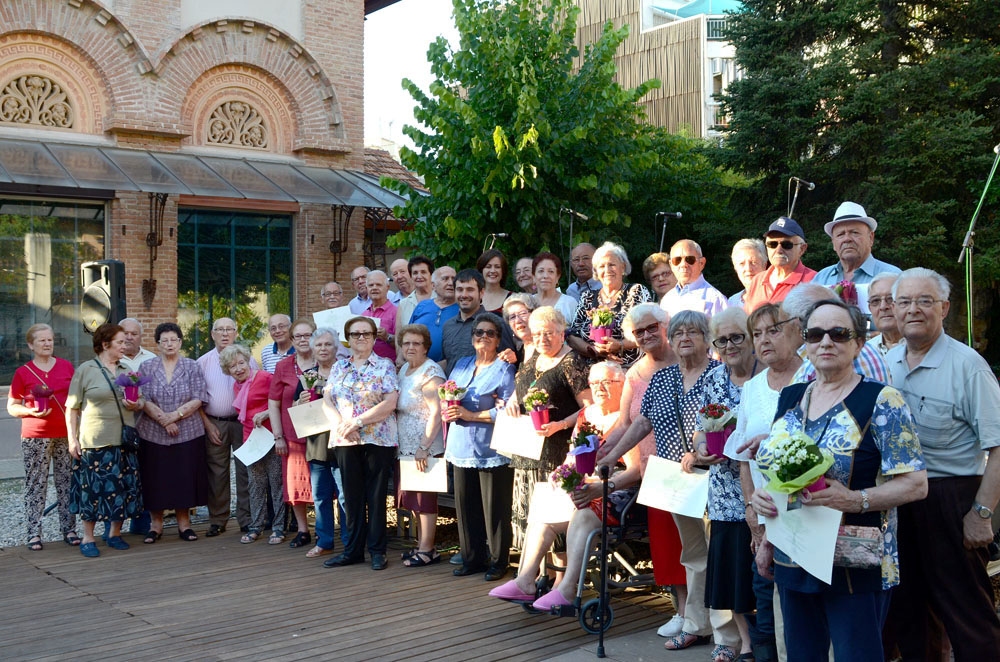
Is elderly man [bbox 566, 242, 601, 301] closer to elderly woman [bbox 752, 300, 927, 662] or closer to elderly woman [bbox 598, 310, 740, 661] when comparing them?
elderly woman [bbox 598, 310, 740, 661]

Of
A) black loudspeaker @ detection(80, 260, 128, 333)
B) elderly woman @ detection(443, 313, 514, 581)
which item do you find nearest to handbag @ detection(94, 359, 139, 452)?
black loudspeaker @ detection(80, 260, 128, 333)

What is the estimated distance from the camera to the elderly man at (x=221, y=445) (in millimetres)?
9219

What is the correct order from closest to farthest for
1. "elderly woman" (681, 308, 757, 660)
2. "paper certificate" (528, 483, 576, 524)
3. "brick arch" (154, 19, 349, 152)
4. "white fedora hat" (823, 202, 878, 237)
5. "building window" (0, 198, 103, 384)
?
"elderly woman" (681, 308, 757, 660), "white fedora hat" (823, 202, 878, 237), "paper certificate" (528, 483, 576, 524), "building window" (0, 198, 103, 384), "brick arch" (154, 19, 349, 152)

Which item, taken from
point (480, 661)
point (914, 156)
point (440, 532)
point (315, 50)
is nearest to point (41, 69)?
point (315, 50)

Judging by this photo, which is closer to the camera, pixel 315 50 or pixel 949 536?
pixel 949 536

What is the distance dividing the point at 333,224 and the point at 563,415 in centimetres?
1123

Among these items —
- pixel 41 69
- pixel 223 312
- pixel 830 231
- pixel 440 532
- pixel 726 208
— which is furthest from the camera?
pixel 726 208

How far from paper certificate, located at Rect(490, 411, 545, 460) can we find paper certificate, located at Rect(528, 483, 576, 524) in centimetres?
28

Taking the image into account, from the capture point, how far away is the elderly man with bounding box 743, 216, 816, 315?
21.1 feet

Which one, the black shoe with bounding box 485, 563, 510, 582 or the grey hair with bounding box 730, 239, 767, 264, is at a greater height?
the grey hair with bounding box 730, 239, 767, 264

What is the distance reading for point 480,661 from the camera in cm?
551

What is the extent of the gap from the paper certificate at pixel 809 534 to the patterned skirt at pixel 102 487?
6620 millimetres

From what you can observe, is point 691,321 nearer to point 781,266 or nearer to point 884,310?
point 884,310

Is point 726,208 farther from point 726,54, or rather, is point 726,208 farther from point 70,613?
point 726,54
